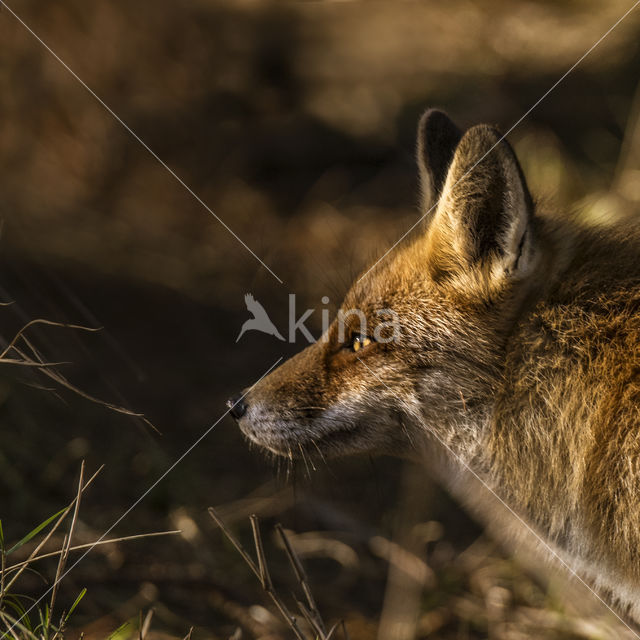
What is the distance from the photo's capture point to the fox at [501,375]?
91.2 inches

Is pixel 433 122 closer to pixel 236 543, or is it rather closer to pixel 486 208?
pixel 486 208

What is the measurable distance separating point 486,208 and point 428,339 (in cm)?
52

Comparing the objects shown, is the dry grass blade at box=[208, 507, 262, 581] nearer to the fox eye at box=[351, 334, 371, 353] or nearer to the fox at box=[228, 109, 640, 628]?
the fox at box=[228, 109, 640, 628]

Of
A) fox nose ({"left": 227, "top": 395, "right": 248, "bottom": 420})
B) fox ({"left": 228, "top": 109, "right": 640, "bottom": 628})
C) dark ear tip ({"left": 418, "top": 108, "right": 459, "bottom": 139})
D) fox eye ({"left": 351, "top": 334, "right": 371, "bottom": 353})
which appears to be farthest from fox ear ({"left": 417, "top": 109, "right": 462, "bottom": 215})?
fox nose ({"left": 227, "top": 395, "right": 248, "bottom": 420})

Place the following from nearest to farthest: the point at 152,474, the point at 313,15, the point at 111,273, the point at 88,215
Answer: the point at 152,474 < the point at 111,273 < the point at 88,215 < the point at 313,15

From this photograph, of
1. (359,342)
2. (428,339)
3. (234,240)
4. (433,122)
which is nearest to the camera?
(428,339)

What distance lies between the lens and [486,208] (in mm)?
2418

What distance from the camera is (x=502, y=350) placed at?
2.57m

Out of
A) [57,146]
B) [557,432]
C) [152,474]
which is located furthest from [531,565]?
[57,146]

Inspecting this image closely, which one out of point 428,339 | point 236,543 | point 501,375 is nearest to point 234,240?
point 428,339

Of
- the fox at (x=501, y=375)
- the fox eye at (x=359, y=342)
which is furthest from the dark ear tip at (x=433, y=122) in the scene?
the fox eye at (x=359, y=342)

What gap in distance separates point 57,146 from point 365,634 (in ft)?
16.9

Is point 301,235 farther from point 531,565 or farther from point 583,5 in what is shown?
point 531,565

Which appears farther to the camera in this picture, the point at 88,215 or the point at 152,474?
the point at 88,215
